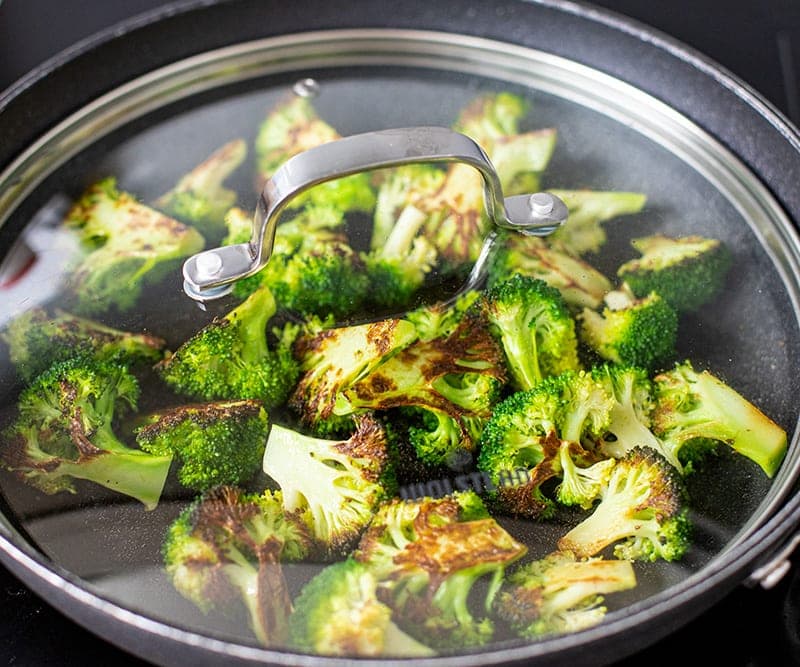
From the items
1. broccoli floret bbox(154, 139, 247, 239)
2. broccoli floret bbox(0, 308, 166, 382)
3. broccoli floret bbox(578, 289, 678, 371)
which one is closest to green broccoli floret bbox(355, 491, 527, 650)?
broccoli floret bbox(578, 289, 678, 371)

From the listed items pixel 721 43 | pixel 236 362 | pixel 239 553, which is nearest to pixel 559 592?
pixel 239 553

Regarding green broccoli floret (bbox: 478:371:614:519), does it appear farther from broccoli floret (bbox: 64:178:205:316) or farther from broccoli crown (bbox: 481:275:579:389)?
broccoli floret (bbox: 64:178:205:316)

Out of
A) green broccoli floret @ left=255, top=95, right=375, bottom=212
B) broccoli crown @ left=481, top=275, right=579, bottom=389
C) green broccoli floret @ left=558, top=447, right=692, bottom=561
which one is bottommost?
green broccoli floret @ left=558, top=447, right=692, bottom=561

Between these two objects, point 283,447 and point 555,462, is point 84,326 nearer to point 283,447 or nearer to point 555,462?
point 283,447

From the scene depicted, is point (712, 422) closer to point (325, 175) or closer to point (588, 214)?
point (588, 214)

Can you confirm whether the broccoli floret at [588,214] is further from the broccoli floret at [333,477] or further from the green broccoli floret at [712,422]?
the broccoli floret at [333,477]

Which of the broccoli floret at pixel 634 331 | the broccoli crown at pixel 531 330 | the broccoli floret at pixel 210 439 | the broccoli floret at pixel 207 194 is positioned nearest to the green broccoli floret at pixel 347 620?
the broccoli floret at pixel 210 439
